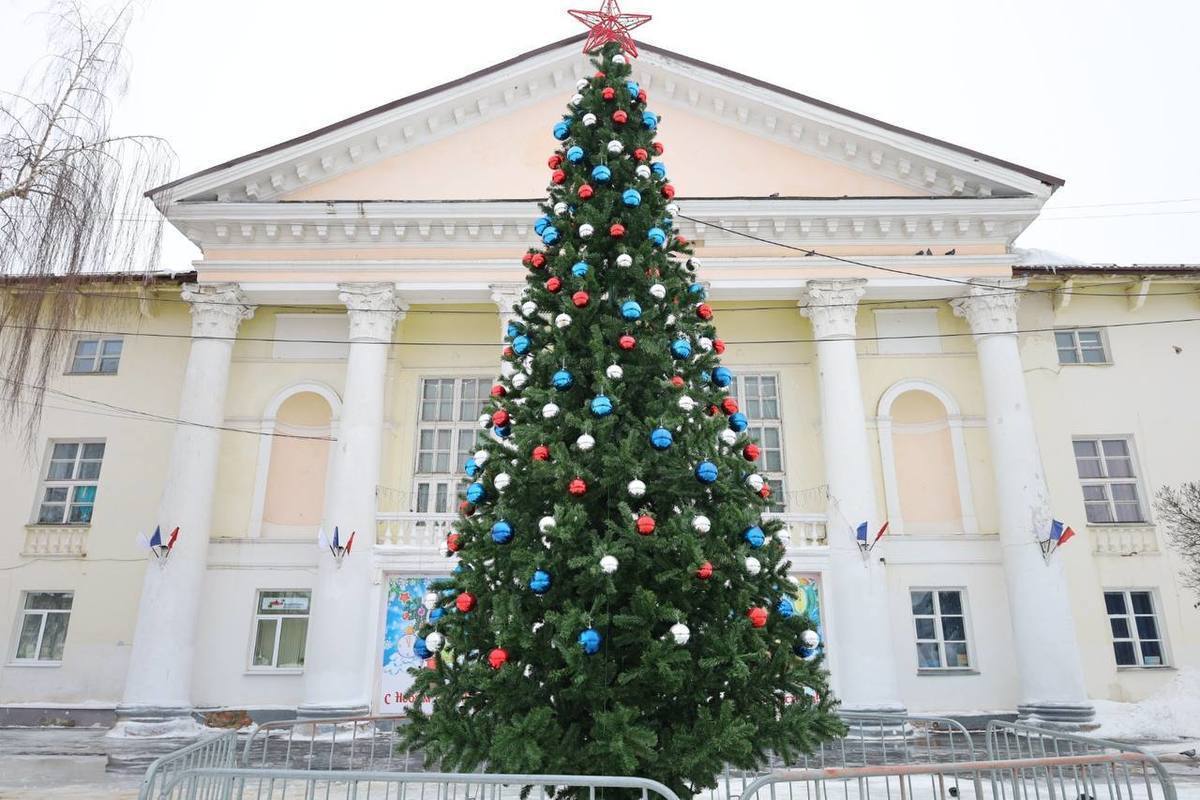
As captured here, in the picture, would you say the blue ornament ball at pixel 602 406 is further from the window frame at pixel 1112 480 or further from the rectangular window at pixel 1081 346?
the rectangular window at pixel 1081 346

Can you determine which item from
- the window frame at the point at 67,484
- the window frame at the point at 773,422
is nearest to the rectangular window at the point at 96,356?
the window frame at the point at 67,484

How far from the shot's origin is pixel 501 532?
4391 millimetres

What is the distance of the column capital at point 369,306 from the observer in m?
14.5

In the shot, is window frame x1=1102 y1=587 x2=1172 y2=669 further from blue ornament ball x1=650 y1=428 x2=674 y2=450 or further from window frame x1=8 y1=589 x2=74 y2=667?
window frame x1=8 y1=589 x2=74 y2=667

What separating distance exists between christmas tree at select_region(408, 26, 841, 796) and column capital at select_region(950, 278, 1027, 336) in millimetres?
11142

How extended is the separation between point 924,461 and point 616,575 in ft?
40.7

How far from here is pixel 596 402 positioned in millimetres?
4586

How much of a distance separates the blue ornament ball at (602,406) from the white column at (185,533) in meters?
11.1

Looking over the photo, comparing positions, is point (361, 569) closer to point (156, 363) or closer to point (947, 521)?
point (156, 363)

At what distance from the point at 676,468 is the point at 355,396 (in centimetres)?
1059

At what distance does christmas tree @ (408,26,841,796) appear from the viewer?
4.13 m

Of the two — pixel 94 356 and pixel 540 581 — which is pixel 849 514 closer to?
A: pixel 540 581

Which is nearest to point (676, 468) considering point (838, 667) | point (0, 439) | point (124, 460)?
point (838, 667)

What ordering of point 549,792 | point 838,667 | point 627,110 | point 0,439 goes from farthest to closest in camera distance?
point 0,439, point 838,667, point 627,110, point 549,792
